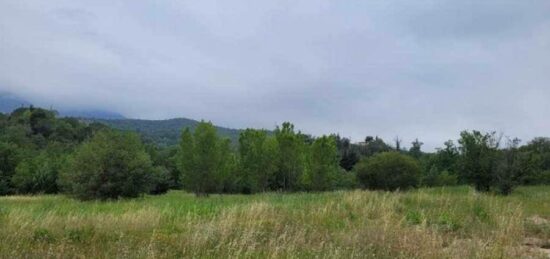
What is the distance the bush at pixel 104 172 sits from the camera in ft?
106

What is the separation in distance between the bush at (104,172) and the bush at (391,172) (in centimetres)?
2763

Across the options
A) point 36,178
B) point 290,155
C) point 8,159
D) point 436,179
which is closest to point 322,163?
point 290,155

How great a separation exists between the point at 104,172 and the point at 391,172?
31.1m

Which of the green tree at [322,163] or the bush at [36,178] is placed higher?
the green tree at [322,163]

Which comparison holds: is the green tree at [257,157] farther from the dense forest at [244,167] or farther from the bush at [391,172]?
the bush at [391,172]

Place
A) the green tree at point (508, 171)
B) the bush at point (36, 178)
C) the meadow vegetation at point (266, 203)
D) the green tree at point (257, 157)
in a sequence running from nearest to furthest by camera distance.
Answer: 1. the meadow vegetation at point (266, 203)
2. the green tree at point (508, 171)
3. the green tree at point (257, 157)
4. the bush at point (36, 178)

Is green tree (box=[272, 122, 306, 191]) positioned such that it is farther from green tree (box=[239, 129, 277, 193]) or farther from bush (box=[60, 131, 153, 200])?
bush (box=[60, 131, 153, 200])

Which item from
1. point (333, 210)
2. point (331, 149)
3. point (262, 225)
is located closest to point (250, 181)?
point (331, 149)

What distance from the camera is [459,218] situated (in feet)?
39.7

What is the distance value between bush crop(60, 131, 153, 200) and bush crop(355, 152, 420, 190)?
27.6m

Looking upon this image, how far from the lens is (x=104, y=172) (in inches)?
1286

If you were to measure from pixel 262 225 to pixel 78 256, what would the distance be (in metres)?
3.85

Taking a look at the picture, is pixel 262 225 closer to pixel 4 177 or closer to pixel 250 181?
pixel 250 181

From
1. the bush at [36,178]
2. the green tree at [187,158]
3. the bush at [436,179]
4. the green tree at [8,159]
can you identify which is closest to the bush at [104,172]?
the green tree at [187,158]
